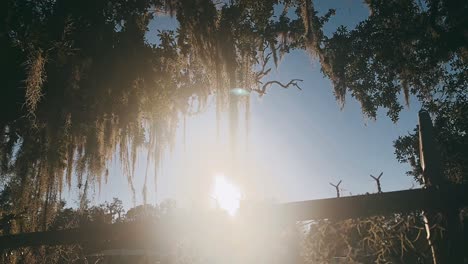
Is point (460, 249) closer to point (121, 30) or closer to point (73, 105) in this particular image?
point (73, 105)

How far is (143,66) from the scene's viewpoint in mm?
6789

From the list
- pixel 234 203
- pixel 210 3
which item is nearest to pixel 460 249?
pixel 234 203

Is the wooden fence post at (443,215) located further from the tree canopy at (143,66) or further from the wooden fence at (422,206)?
the tree canopy at (143,66)

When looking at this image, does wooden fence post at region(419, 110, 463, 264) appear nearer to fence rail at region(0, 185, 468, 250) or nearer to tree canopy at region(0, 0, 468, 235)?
fence rail at region(0, 185, 468, 250)

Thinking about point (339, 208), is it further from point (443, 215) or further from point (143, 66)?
point (143, 66)

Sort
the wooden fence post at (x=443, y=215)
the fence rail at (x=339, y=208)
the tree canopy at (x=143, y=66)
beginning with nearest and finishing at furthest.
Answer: the wooden fence post at (x=443, y=215) < the fence rail at (x=339, y=208) < the tree canopy at (x=143, y=66)

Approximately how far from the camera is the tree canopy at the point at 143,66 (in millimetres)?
5867

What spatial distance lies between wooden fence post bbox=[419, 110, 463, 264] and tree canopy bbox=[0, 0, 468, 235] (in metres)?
3.48

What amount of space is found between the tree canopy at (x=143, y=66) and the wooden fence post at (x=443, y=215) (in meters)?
3.48

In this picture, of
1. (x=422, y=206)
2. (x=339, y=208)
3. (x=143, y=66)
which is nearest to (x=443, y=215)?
(x=422, y=206)

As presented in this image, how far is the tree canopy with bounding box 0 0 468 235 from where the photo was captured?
587 centimetres

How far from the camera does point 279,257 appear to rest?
1170 centimetres

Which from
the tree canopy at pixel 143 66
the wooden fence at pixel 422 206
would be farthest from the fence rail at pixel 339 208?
the tree canopy at pixel 143 66

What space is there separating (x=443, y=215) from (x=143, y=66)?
5.65m
